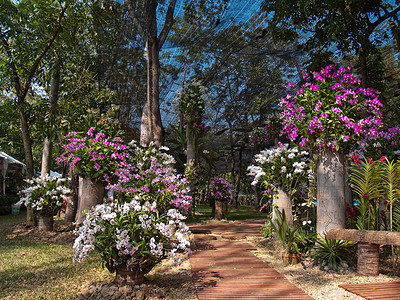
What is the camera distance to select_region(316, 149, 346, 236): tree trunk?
4188 millimetres

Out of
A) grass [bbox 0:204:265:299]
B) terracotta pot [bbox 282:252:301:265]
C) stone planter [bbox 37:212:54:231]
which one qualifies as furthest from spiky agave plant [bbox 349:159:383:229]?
stone planter [bbox 37:212:54:231]

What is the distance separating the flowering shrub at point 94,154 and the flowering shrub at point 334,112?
317 centimetres

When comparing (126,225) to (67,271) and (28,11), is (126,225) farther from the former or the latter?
(28,11)

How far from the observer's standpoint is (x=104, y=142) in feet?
19.1

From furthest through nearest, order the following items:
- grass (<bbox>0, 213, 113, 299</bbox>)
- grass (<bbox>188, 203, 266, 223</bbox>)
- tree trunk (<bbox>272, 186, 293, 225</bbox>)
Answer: grass (<bbox>188, 203, 266, 223</bbox>) → tree trunk (<bbox>272, 186, 293, 225</bbox>) → grass (<bbox>0, 213, 113, 299</bbox>)

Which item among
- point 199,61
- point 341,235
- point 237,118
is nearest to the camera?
point 341,235

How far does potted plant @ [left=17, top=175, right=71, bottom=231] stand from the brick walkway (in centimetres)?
291

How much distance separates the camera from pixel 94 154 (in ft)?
18.9

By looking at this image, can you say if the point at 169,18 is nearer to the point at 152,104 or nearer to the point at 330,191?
the point at 152,104

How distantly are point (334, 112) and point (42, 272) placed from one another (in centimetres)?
402

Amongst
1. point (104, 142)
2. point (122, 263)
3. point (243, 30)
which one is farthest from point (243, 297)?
point (243, 30)

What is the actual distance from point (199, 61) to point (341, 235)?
11.1 meters

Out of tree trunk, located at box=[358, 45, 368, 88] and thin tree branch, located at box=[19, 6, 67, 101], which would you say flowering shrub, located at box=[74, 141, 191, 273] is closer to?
tree trunk, located at box=[358, 45, 368, 88]

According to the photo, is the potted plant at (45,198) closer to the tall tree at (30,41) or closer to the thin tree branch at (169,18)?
the tall tree at (30,41)
